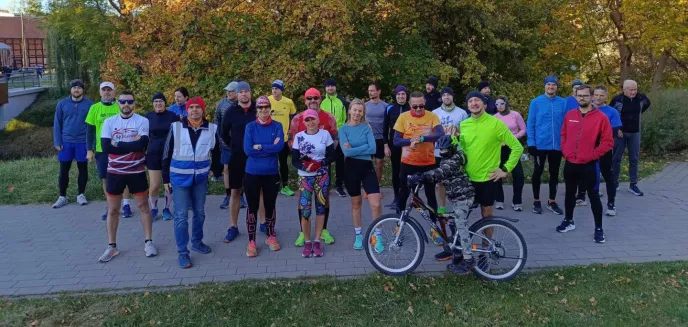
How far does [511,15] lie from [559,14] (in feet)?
10.4

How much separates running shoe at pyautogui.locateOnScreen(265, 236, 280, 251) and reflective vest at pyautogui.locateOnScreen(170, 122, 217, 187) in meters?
1.14

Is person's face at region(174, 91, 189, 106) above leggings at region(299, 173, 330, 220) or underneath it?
above

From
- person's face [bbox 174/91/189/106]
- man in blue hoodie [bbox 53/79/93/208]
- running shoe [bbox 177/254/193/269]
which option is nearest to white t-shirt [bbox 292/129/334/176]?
running shoe [bbox 177/254/193/269]

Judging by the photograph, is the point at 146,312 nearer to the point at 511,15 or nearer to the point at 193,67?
the point at 193,67

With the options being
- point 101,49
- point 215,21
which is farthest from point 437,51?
point 101,49

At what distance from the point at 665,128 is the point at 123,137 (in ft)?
39.6

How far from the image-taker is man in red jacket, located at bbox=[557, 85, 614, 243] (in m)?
5.87

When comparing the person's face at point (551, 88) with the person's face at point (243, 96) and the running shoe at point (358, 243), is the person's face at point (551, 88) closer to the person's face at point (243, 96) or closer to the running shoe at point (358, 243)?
the running shoe at point (358, 243)

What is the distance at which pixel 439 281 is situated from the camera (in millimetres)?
4844

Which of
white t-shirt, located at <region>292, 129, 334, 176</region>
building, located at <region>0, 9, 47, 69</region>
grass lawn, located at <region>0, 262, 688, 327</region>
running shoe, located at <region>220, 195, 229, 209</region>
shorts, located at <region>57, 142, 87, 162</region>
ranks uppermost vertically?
building, located at <region>0, 9, 47, 69</region>

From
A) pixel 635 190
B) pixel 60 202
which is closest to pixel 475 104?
pixel 635 190

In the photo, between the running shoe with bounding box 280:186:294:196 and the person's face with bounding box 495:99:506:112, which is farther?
the running shoe with bounding box 280:186:294:196

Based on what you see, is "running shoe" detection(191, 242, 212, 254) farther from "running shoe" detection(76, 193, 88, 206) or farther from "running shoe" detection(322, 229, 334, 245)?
"running shoe" detection(76, 193, 88, 206)

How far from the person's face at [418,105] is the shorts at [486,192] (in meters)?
1.15
